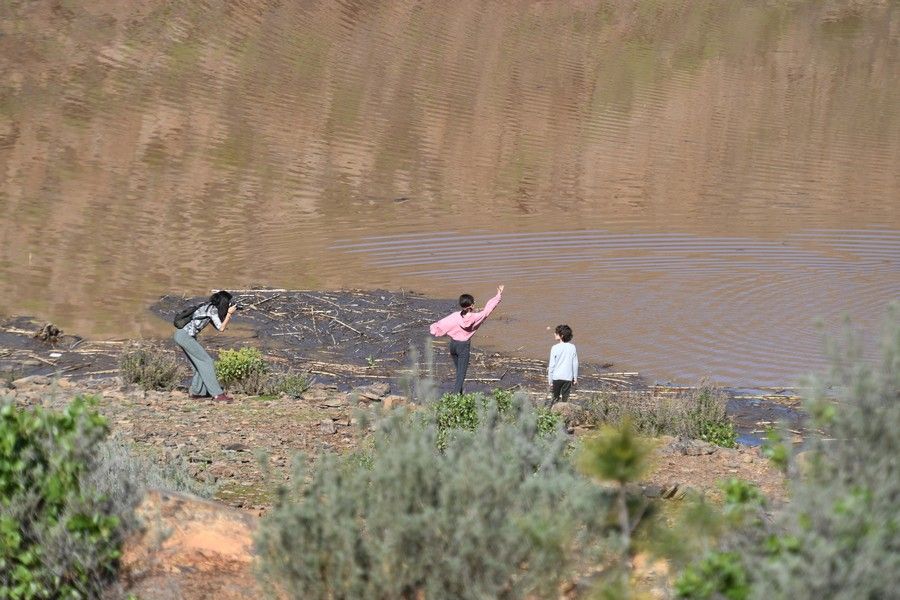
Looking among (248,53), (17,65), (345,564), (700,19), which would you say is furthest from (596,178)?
(345,564)

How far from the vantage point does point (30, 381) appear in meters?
13.4

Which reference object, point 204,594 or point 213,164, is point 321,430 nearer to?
point 204,594

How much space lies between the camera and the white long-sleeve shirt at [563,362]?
12.9 m

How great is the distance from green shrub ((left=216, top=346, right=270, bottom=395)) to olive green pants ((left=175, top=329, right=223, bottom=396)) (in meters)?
0.55

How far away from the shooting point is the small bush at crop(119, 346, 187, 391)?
14.1 metres

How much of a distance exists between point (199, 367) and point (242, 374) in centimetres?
84

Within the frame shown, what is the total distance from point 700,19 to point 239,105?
2070cm

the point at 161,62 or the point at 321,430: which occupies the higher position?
the point at 161,62

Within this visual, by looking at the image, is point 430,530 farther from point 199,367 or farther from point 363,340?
point 363,340

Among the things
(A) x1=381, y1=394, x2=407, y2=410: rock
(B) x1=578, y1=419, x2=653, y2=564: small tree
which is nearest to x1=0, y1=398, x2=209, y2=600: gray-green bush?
(B) x1=578, y1=419, x2=653, y2=564: small tree

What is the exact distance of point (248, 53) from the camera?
40531 millimetres

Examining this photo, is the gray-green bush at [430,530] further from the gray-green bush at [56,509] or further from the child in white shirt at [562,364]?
the child in white shirt at [562,364]

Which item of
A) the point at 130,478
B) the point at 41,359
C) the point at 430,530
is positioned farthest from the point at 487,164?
the point at 430,530

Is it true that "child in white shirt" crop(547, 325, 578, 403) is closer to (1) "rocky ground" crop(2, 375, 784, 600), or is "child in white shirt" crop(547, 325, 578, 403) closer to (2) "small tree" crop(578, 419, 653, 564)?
(1) "rocky ground" crop(2, 375, 784, 600)
